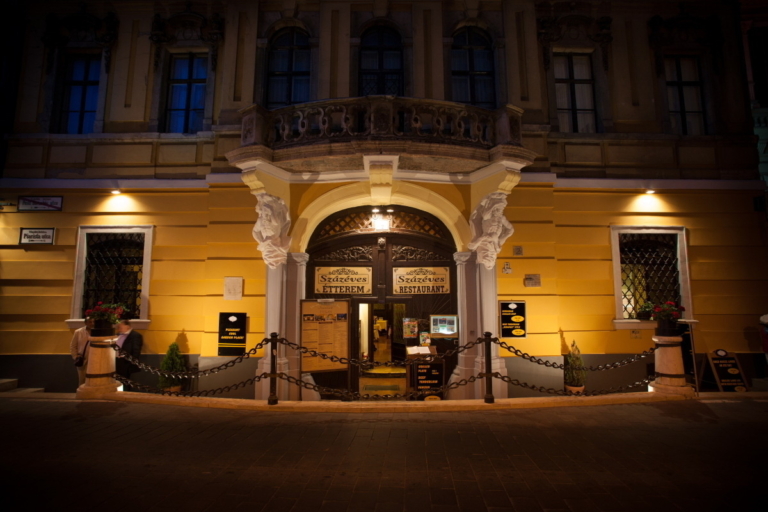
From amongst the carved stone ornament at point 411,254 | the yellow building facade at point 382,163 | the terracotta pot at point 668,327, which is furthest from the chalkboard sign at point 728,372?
the carved stone ornament at point 411,254

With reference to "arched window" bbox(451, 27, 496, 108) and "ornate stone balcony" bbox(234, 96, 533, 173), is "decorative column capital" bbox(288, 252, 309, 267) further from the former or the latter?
"arched window" bbox(451, 27, 496, 108)

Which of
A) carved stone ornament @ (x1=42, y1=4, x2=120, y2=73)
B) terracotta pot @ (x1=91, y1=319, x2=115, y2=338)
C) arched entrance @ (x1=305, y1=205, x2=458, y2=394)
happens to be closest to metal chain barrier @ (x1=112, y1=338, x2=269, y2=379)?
terracotta pot @ (x1=91, y1=319, x2=115, y2=338)

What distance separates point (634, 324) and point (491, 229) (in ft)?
12.4

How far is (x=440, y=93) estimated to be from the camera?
877 cm

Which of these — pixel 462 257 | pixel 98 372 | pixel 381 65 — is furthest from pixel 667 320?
pixel 98 372

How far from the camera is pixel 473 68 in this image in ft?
30.4

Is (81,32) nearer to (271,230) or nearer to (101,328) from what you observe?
(271,230)

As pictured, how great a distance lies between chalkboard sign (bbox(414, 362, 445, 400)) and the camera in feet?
26.4

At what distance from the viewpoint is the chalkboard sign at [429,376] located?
8047 mm

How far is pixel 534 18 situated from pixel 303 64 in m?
5.58

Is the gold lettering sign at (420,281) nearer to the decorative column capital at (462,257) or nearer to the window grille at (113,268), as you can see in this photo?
the decorative column capital at (462,257)

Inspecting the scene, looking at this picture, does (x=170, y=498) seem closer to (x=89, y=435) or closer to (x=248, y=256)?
(x=89, y=435)

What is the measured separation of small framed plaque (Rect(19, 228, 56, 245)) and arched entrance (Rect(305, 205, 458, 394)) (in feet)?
19.0

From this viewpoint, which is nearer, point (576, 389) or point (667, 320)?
point (667, 320)
